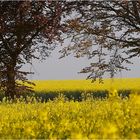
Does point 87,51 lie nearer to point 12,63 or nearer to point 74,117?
point 12,63

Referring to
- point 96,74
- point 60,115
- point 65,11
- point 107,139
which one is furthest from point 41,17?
point 107,139

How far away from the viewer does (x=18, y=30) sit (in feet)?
70.9

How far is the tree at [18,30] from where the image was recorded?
846 inches

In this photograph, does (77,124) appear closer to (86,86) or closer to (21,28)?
(21,28)

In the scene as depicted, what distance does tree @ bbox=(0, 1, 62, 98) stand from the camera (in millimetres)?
21500

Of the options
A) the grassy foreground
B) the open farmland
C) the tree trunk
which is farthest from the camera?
the open farmland

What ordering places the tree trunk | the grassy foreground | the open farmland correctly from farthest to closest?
the open farmland
the tree trunk
the grassy foreground

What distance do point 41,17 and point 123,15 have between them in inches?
143

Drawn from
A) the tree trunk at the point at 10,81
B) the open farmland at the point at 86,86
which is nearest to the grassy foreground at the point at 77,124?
Result: the tree trunk at the point at 10,81

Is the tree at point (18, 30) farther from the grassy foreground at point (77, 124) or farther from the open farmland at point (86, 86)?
the grassy foreground at point (77, 124)

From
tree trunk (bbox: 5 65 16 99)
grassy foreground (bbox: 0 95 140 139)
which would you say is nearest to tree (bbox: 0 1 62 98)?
tree trunk (bbox: 5 65 16 99)

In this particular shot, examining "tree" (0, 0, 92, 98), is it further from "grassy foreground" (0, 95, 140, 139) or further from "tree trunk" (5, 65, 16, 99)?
"grassy foreground" (0, 95, 140, 139)

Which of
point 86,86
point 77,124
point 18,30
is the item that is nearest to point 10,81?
point 18,30

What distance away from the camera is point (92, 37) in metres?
22.2
